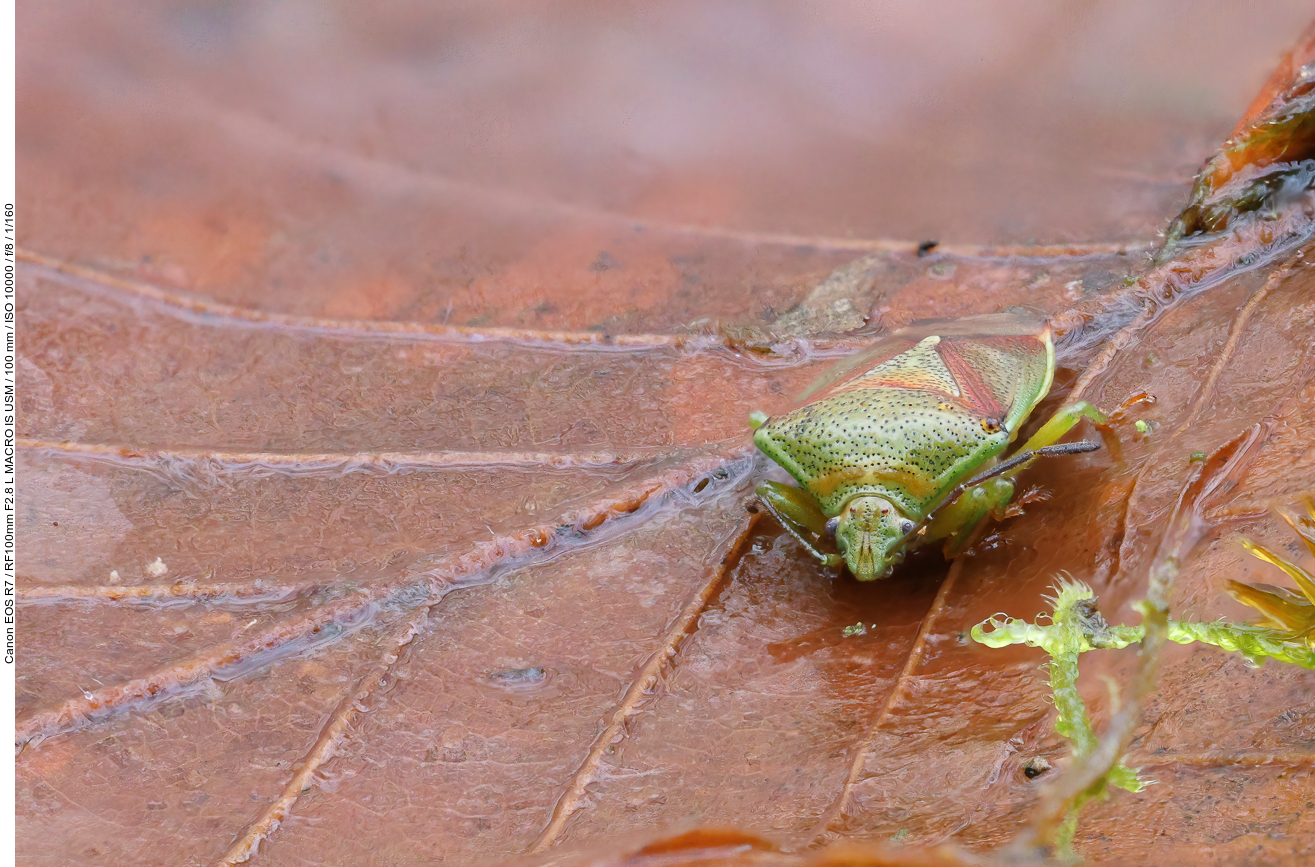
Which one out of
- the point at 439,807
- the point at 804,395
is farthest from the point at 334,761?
the point at 804,395

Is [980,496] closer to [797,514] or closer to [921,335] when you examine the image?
[797,514]

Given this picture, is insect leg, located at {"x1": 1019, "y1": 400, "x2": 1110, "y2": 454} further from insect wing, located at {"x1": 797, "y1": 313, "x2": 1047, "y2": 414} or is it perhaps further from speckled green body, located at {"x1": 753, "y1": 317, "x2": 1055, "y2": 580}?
insect wing, located at {"x1": 797, "y1": 313, "x2": 1047, "y2": 414}

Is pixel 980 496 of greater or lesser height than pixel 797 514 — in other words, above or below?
above

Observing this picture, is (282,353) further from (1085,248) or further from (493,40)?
(1085,248)

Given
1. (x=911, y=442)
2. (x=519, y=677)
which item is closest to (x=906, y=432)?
(x=911, y=442)

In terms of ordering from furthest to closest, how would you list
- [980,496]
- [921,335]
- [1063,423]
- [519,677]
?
[921,335] → [1063,423] → [980,496] → [519,677]

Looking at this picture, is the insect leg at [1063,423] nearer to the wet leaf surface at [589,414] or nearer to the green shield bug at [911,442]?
the green shield bug at [911,442]
